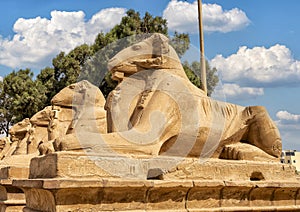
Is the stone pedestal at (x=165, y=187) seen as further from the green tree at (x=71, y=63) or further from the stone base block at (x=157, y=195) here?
the green tree at (x=71, y=63)

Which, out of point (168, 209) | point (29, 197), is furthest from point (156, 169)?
point (29, 197)

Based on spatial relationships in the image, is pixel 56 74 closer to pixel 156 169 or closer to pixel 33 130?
pixel 33 130

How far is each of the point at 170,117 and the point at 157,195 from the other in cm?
119

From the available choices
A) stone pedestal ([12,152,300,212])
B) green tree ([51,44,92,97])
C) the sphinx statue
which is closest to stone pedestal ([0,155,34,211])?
Answer: the sphinx statue

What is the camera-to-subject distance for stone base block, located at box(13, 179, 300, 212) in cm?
401

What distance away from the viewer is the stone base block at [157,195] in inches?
158

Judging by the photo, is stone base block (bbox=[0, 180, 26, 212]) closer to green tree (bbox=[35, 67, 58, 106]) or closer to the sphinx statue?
the sphinx statue

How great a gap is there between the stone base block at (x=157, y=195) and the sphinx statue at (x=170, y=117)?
1.83 feet

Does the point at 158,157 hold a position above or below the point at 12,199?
Result: above

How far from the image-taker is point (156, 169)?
462cm

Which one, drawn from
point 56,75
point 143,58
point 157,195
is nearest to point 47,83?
point 56,75

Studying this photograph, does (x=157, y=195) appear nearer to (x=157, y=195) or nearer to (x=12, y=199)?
(x=157, y=195)

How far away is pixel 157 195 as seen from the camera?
4484mm

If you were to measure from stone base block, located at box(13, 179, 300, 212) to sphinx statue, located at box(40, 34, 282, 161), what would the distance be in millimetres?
557
